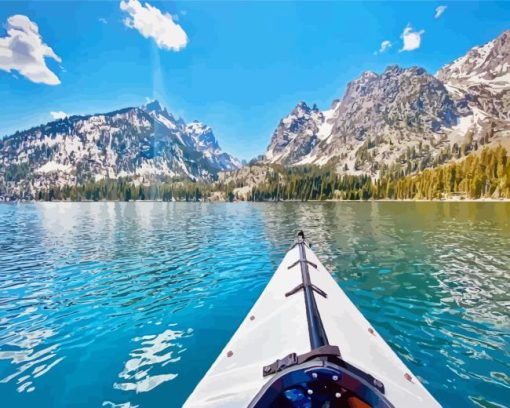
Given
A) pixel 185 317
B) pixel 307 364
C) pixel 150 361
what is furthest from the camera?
pixel 185 317

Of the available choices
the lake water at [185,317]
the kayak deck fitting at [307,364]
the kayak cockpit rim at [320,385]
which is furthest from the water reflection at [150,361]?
the kayak cockpit rim at [320,385]

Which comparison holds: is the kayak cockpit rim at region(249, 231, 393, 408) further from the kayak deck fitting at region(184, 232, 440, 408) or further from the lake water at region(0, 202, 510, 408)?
the lake water at region(0, 202, 510, 408)

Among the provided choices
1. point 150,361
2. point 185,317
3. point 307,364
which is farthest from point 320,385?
point 185,317

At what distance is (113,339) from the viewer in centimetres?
1116

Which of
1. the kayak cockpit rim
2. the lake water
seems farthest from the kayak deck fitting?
the lake water

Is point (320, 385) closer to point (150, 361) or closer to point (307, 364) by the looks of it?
point (307, 364)

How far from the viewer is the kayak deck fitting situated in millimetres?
3986

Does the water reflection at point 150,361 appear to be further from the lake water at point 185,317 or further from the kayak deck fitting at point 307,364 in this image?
the kayak deck fitting at point 307,364

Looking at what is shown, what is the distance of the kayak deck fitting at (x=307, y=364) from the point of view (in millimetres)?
3986

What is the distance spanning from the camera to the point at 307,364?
13.3 ft

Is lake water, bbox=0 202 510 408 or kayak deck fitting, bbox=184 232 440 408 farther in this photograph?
lake water, bbox=0 202 510 408

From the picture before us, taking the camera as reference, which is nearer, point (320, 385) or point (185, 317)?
point (320, 385)

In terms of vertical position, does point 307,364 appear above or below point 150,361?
above

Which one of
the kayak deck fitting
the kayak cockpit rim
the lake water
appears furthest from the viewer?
the lake water
